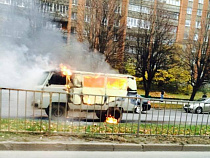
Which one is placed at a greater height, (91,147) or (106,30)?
(106,30)

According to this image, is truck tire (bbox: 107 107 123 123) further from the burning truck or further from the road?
the road

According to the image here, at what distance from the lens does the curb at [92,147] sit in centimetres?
396

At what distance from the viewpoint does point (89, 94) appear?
521 cm

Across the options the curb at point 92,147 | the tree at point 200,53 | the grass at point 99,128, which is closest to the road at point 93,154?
the curb at point 92,147

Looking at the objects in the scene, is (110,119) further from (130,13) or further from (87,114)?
(130,13)

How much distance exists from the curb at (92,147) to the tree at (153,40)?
15608mm

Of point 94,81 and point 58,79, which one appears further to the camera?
point 94,81

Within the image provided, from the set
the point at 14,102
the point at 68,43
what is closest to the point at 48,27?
the point at 68,43

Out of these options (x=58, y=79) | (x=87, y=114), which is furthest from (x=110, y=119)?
(x=58, y=79)

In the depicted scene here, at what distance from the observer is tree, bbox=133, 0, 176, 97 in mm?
19391

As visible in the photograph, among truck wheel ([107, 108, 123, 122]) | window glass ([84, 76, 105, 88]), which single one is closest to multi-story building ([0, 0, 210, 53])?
window glass ([84, 76, 105, 88])

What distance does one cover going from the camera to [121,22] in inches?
707

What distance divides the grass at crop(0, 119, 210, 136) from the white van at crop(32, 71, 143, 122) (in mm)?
420

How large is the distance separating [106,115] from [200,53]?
53.8 feet
